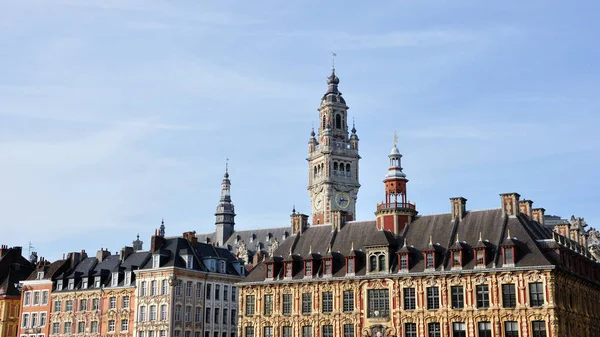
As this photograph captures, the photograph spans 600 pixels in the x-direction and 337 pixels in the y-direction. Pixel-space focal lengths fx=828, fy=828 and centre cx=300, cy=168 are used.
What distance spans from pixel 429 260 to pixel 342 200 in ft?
268

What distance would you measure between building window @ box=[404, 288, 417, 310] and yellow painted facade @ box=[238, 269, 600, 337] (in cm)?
22

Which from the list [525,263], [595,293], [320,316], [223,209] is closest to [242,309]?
[320,316]

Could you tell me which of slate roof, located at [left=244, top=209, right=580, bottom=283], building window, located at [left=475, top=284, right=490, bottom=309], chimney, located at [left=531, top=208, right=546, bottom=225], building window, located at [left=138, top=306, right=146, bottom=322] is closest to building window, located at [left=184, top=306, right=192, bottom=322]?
building window, located at [left=138, top=306, right=146, bottom=322]

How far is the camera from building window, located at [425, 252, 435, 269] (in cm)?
7081

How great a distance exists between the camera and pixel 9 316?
10188cm

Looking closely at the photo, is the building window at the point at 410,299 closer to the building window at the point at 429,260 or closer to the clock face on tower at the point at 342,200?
the building window at the point at 429,260

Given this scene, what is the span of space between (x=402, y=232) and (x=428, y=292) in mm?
7652

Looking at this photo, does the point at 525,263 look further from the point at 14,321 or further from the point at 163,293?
the point at 14,321

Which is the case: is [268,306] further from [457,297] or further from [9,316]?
[9,316]

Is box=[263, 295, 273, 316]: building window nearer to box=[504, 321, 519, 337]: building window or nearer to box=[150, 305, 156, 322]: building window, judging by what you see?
box=[150, 305, 156, 322]: building window

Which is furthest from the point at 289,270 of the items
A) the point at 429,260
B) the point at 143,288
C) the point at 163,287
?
the point at 143,288

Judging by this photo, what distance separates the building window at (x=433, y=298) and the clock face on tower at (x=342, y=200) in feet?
266

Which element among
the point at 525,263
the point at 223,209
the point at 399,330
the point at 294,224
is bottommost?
the point at 399,330

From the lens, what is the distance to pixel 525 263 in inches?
2633
